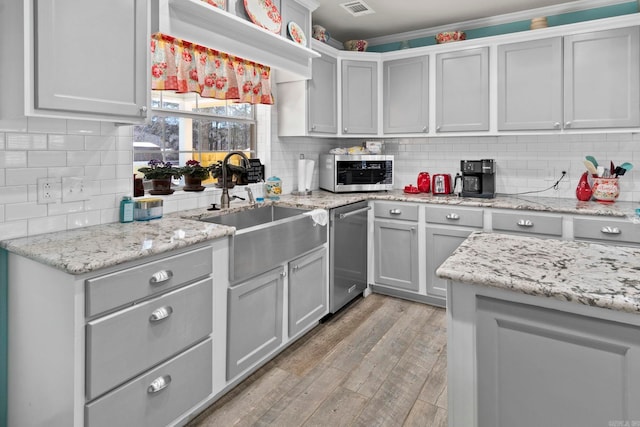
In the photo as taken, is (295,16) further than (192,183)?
Yes

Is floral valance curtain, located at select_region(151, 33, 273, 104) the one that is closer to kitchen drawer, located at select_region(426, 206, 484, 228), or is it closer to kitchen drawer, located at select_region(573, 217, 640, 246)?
kitchen drawer, located at select_region(426, 206, 484, 228)

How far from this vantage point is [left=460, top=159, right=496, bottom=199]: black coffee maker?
339cm

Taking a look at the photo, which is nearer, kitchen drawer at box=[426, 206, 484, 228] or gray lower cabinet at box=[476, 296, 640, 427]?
gray lower cabinet at box=[476, 296, 640, 427]

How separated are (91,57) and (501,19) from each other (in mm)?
3492

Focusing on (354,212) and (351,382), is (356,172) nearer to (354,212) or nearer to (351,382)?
(354,212)

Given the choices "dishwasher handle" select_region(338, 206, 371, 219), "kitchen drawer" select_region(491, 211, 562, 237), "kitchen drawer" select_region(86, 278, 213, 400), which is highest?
"dishwasher handle" select_region(338, 206, 371, 219)

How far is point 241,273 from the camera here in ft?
7.03

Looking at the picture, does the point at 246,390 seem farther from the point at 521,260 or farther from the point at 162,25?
the point at 162,25

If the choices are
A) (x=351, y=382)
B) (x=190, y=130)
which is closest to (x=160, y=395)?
(x=351, y=382)

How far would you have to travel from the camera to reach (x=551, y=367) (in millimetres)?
1151

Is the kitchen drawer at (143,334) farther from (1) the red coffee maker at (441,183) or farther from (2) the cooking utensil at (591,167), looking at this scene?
(2) the cooking utensil at (591,167)

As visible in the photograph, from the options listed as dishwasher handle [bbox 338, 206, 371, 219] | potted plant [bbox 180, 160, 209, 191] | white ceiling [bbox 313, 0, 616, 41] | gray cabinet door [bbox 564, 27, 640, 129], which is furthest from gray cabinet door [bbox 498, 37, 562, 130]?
potted plant [bbox 180, 160, 209, 191]

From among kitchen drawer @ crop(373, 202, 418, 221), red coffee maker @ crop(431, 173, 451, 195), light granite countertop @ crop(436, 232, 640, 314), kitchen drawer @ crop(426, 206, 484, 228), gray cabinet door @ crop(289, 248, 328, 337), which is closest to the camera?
light granite countertop @ crop(436, 232, 640, 314)

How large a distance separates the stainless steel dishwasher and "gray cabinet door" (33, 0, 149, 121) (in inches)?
66.9
